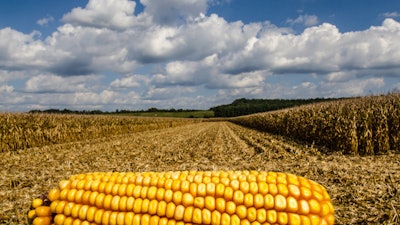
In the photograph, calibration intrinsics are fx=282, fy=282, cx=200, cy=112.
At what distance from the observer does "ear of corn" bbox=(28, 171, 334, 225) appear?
274 cm

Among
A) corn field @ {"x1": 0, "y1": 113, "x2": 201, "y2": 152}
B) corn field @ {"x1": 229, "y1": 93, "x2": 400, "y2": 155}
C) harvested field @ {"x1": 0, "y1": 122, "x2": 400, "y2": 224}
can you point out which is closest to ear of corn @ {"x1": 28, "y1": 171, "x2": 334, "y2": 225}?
harvested field @ {"x1": 0, "y1": 122, "x2": 400, "y2": 224}

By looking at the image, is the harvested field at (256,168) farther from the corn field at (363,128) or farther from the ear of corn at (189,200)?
the ear of corn at (189,200)

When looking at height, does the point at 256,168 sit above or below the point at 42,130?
below

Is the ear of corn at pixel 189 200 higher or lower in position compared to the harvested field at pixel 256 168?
higher

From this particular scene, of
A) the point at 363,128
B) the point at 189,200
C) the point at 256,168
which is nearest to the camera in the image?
the point at 189,200

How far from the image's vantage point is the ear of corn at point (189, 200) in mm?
2736

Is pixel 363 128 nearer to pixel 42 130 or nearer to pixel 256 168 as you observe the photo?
pixel 256 168

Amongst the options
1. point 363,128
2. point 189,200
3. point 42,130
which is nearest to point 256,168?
point 189,200

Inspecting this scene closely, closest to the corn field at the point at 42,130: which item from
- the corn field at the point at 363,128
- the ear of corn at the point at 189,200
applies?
the ear of corn at the point at 189,200

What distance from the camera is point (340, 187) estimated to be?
5613 mm

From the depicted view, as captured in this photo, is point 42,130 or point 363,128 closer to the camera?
point 363,128

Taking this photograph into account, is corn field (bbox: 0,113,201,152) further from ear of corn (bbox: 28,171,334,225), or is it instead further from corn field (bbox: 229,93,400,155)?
corn field (bbox: 229,93,400,155)

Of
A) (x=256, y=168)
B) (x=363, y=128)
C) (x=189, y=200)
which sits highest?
(x=189, y=200)

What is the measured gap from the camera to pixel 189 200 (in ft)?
9.39
